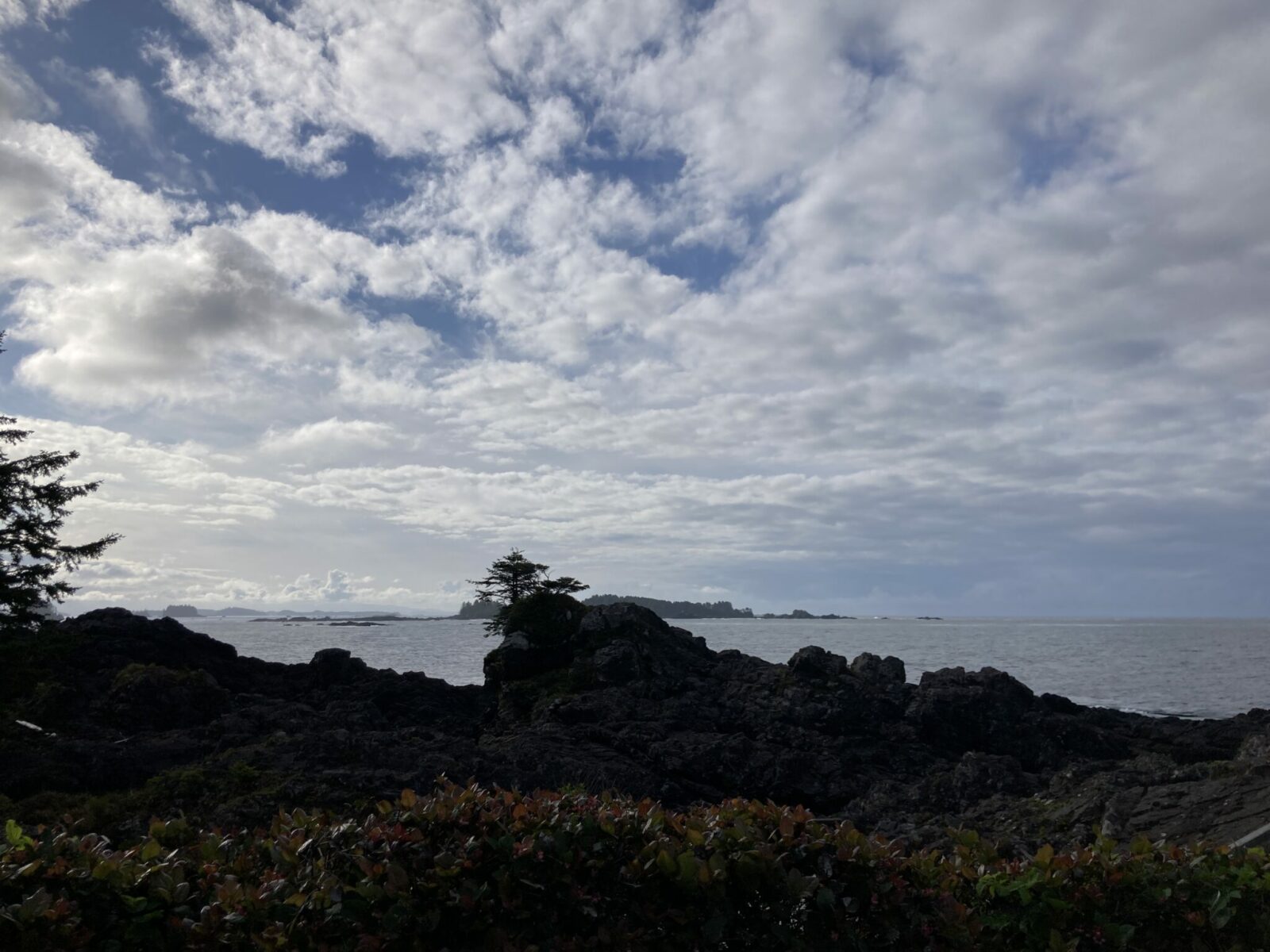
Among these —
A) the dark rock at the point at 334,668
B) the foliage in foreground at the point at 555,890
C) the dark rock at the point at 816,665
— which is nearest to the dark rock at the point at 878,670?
the dark rock at the point at 816,665

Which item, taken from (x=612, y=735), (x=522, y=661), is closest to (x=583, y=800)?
(x=612, y=735)

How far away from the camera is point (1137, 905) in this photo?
17.6 ft

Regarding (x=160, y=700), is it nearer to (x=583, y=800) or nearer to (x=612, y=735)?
(x=612, y=735)

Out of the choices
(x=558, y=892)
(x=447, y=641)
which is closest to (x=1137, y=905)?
(x=558, y=892)

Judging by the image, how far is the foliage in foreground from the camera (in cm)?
424

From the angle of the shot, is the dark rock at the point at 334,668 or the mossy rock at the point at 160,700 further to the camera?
the dark rock at the point at 334,668

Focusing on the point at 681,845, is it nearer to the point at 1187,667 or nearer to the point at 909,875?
the point at 909,875

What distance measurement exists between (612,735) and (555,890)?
16.1 metres

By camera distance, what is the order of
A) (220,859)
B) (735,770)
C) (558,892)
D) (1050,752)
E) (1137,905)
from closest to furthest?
(558,892) → (220,859) → (1137,905) → (735,770) → (1050,752)

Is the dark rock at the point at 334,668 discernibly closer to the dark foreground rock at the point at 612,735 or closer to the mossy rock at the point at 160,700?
the dark foreground rock at the point at 612,735

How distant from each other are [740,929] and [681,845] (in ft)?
1.69

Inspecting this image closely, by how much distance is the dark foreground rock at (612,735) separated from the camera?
13.7 meters

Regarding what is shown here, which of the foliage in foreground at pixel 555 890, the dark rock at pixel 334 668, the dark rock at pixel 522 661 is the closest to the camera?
the foliage in foreground at pixel 555 890

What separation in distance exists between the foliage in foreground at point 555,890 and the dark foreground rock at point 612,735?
Result: 246cm
